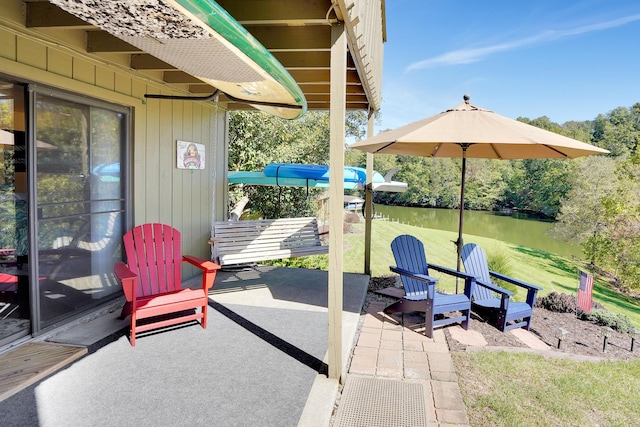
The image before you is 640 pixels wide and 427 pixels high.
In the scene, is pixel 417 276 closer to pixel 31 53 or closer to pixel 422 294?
pixel 422 294

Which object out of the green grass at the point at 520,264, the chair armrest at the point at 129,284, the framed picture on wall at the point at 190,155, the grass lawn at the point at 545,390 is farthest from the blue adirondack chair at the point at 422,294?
the green grass at the point at 520,264

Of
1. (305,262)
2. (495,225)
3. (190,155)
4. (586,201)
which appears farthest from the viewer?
(495,225)

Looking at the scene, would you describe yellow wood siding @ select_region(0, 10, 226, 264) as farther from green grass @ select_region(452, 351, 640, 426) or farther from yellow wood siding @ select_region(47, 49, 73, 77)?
green grass @ select_region(452, 351, 640, 426)

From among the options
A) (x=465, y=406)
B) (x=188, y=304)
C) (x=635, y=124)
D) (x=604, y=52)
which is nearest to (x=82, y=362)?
(x=188, y=304)

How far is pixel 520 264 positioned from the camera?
49.1 ft

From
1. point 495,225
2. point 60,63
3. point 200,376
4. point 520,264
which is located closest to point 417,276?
point 200,376

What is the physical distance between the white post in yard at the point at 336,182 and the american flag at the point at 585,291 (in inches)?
113

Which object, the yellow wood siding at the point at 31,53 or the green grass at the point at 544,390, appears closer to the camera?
the green grass at the point at 544,390

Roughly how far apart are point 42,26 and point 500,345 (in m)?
4.25

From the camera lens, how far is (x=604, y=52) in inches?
1577

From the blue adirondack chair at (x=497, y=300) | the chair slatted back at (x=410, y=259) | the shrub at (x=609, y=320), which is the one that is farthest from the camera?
the shrub at (x=609, y=320)

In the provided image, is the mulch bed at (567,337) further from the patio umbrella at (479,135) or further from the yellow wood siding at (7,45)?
the yellow wood siding at (7,45)

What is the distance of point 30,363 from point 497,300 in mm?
3970

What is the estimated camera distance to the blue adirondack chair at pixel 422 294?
3.48m
